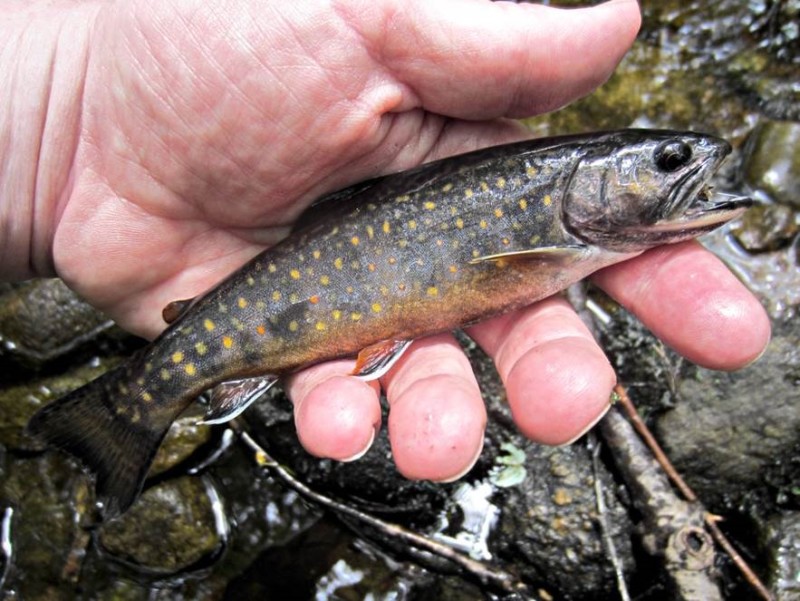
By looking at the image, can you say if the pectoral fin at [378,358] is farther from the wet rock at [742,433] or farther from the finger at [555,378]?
the wet rock at [742,433]

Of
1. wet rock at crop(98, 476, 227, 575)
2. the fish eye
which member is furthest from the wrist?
the fish eye

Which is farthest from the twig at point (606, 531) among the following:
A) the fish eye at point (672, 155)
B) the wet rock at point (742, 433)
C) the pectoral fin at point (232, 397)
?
the pectoral fin at point (232, 397)

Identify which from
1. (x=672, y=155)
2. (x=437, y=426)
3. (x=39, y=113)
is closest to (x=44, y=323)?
(x=39, y=113)

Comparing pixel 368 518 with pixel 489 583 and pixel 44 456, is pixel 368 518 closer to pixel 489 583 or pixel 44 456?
pixel 489 583

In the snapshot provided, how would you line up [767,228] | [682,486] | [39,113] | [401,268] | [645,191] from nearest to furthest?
[645,191] → [401,268] → [39,113] → [682,486] → [767,228]

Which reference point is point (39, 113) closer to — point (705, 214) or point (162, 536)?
point (162, 536)

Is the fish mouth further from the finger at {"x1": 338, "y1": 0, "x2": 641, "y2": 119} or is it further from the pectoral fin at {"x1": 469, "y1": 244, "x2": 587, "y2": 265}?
the finger at {"x1": 338, "y1": 0, "x2": 641, "y2": 119}
